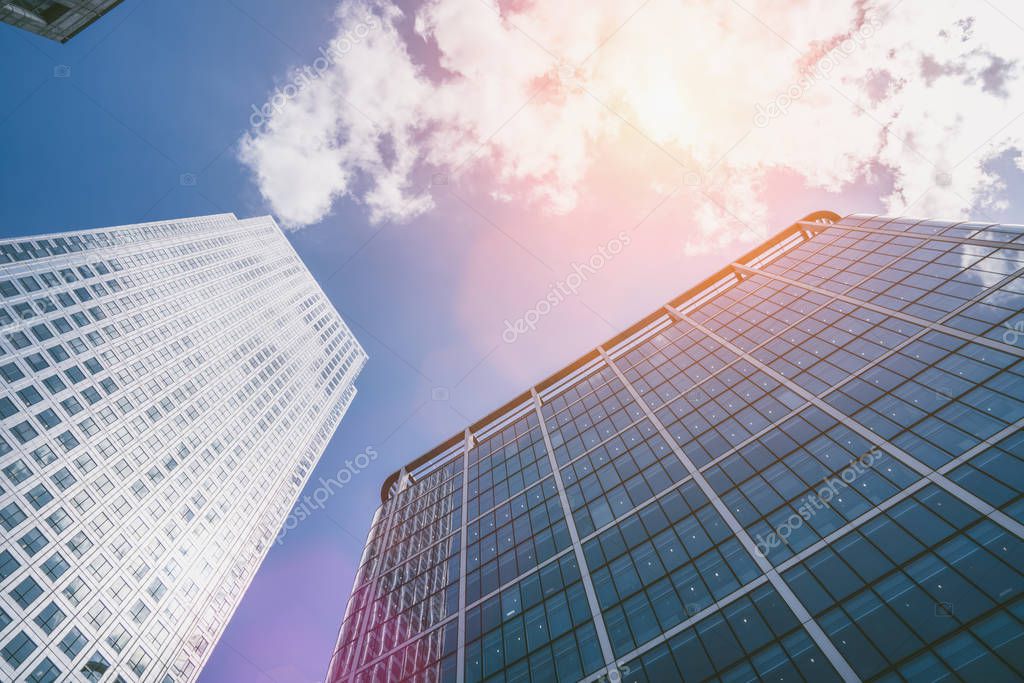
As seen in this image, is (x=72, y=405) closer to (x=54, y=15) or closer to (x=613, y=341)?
(x=54, y=15)

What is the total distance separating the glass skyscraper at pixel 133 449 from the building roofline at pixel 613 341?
3036cm

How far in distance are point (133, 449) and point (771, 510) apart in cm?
7954

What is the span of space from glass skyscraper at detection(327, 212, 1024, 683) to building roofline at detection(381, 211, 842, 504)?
1144cm

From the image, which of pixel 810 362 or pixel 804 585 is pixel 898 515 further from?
pixel 810 362

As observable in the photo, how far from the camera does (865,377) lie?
35906 millimetres

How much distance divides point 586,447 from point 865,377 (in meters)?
23.3

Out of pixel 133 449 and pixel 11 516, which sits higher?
pixel 133 449

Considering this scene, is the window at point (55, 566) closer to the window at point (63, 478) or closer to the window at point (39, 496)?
the window at point (39, 496)

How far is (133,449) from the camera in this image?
238 ft

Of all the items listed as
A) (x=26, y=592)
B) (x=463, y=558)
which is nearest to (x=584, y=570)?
(x=463, y=558)

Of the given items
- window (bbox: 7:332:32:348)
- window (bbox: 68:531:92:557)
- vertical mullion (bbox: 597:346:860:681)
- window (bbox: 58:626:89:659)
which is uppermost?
window (bbox: 7:332:32:348)

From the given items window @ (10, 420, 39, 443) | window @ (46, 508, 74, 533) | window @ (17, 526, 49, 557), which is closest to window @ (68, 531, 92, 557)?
window @ (46, 508, 74, 533)

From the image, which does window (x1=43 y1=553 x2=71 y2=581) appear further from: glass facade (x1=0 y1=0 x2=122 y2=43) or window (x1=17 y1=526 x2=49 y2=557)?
glass facade (x1=0 y1=0 x2=122 y2=43)

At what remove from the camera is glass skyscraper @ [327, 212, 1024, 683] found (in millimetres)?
22953
